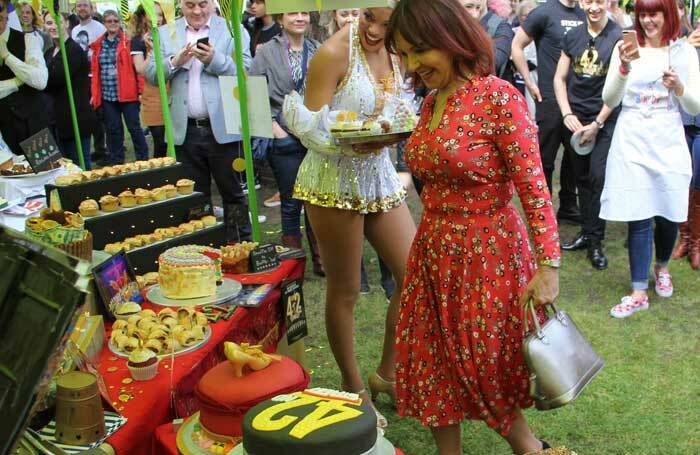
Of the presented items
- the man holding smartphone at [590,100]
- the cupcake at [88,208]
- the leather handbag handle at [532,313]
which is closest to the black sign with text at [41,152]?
the cupcake at [88,208]

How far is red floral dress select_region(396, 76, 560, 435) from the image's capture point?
2.15m

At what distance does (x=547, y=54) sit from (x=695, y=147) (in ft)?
4.11

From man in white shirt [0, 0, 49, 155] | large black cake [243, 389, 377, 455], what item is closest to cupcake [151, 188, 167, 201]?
large black cake [243, 389, 377, 455]

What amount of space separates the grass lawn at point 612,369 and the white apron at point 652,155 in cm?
60

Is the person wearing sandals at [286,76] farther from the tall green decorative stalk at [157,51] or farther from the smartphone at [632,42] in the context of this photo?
the smartphone at [632,42]

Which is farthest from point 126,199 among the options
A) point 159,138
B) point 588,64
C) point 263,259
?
point 159,138

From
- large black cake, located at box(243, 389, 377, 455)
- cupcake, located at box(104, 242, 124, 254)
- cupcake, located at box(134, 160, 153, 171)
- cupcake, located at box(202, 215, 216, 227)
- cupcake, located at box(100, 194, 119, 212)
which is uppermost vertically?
cupcake, located at box(134, 160, 153, 171)

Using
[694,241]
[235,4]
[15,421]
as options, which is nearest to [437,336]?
[235,4]

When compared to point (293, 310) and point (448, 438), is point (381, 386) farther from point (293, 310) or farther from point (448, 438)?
point (448, 438)

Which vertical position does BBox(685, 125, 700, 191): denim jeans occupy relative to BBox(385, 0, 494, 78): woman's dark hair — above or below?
below

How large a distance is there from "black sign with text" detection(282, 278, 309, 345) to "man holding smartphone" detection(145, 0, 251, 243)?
1.82 metres

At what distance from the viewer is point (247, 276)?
2.93 m

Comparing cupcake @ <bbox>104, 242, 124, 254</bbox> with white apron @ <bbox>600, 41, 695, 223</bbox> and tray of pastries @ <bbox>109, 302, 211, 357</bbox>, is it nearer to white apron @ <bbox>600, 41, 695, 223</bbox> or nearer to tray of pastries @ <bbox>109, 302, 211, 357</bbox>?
tray of pastries @ <bbox>109, 302, 211, 357</bbox>

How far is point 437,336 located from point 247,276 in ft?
2.90
